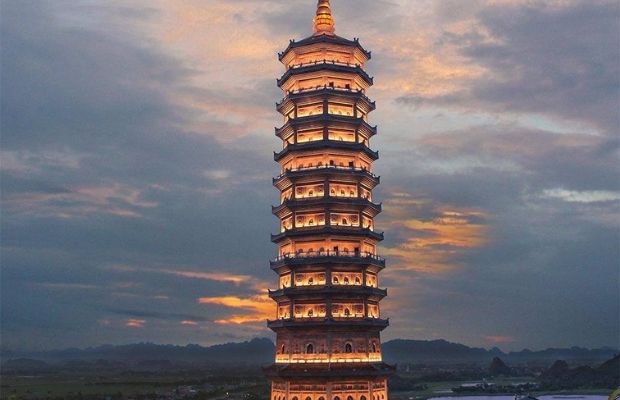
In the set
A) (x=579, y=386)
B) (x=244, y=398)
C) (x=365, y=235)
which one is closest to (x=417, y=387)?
(x=579, y=386)

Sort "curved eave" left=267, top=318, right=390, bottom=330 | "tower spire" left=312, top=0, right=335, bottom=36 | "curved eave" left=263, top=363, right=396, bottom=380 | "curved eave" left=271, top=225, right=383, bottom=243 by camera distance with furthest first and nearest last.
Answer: "tower spire" left=312, top=0, right=335, bottom=36, "curved eave" left=271, top=225, right=383, bottom=243, "curved eave" left=267, top=318, right=390, bottom=330, "curved eave" left=263, top=363, right=396, bottom=380

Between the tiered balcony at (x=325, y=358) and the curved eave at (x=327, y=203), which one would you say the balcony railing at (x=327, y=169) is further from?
the tiered balcony at (x=325, y=358)

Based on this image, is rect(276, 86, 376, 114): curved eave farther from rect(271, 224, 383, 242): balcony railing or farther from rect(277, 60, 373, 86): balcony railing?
→ rect(271, 224, 383, 242): balcony railing

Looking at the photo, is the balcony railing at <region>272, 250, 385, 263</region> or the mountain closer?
the balcony railing at <region>272, 250, 385, 263</region>

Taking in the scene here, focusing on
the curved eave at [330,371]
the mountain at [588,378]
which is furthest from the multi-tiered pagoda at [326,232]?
the mountain at [588,378]

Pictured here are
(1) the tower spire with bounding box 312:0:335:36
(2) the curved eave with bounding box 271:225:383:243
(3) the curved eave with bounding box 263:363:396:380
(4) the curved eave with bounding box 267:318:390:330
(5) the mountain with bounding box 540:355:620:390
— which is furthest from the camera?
(5) the mountain with bounding box 540:355:620:390

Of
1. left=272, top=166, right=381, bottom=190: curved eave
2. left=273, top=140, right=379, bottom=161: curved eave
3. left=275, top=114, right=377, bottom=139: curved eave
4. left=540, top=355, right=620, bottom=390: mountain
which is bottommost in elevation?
left=540, top=355, right=620, bottom=390: mountain

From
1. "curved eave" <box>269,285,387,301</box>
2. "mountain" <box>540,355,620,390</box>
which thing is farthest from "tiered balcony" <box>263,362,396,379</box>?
"mountain" <box>540,355,620,390</box>
